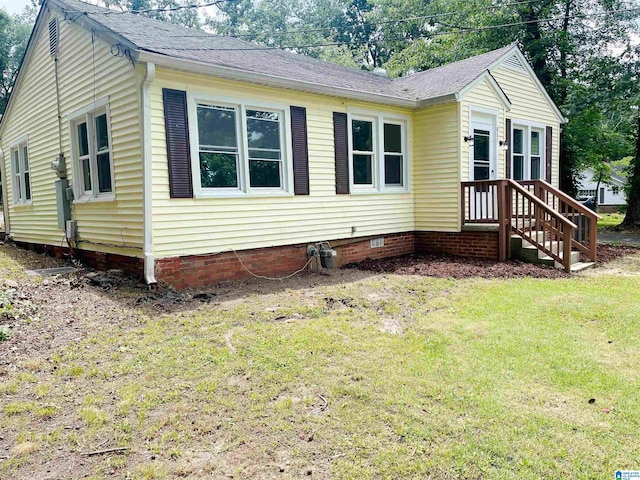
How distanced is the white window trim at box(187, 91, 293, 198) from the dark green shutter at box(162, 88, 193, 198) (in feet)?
0.27

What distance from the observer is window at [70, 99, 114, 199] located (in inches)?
301

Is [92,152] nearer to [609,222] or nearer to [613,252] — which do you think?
[613,252]

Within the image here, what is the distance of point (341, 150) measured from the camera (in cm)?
896

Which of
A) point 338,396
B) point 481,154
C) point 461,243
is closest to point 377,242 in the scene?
point 461,243

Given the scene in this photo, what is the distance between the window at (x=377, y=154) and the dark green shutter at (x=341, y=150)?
20 cm

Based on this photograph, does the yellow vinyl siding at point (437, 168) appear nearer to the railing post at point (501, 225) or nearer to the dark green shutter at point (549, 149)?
the railing post at point (501, 225)

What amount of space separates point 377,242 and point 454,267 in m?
1.79

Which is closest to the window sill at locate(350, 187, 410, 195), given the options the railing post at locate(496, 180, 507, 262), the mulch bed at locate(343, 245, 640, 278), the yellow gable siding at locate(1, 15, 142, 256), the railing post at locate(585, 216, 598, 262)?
the mulch bed at locate(343, 245, 640, 278)

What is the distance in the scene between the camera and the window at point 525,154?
11.8 m

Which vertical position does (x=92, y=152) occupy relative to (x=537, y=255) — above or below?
above

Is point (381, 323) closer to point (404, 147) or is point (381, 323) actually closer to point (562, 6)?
point (404, 147)

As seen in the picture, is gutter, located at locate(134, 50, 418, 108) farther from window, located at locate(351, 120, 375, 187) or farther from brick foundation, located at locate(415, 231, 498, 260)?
brick foundation, located at locate(415, 231, 498, 260)

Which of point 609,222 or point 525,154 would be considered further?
point 609,222

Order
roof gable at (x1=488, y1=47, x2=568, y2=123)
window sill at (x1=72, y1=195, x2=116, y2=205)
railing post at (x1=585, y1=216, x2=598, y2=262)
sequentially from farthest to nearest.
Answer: roof gable at (x1=488, y1=47, x2=568, y2=123) → railing post at (x1=585, y1=216, x2=598, y2=262) → window sill at (x1=72, y1=195, x2=116, y2=205)
